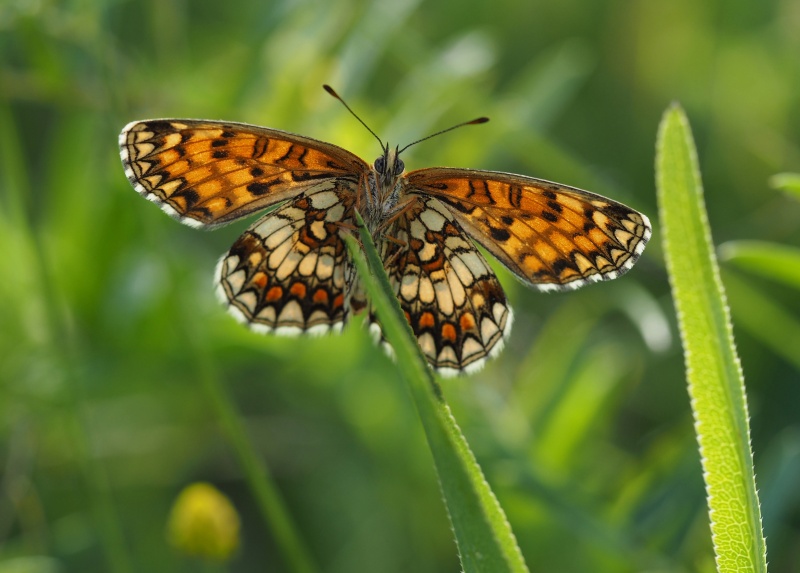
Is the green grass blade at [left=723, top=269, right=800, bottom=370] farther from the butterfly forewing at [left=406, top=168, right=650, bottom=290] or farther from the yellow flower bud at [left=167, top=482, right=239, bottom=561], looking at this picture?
the yellow flower bud at [left=167, top=482, right=239, bottom=561]

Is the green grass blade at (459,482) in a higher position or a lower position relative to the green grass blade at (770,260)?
lower

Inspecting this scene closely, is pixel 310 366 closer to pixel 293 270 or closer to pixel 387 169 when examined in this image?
pixel 293 270

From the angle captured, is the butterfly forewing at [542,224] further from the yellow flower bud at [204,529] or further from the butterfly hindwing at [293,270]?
the yellow flower bud at [204,529]

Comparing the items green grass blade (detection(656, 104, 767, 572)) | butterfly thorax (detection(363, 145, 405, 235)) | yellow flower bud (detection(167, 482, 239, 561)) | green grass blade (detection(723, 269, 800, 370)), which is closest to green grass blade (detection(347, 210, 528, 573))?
green grass blade (detection(656, 104, 767, 572))

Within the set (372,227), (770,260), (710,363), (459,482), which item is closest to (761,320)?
(770,260)

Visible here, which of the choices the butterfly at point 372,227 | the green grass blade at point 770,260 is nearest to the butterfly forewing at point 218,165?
the butterfly at point 372,227

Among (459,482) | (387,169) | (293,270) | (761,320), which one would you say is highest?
(387,169)

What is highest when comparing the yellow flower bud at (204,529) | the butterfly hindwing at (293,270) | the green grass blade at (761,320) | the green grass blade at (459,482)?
the butterfly hindwing at (293,270)
